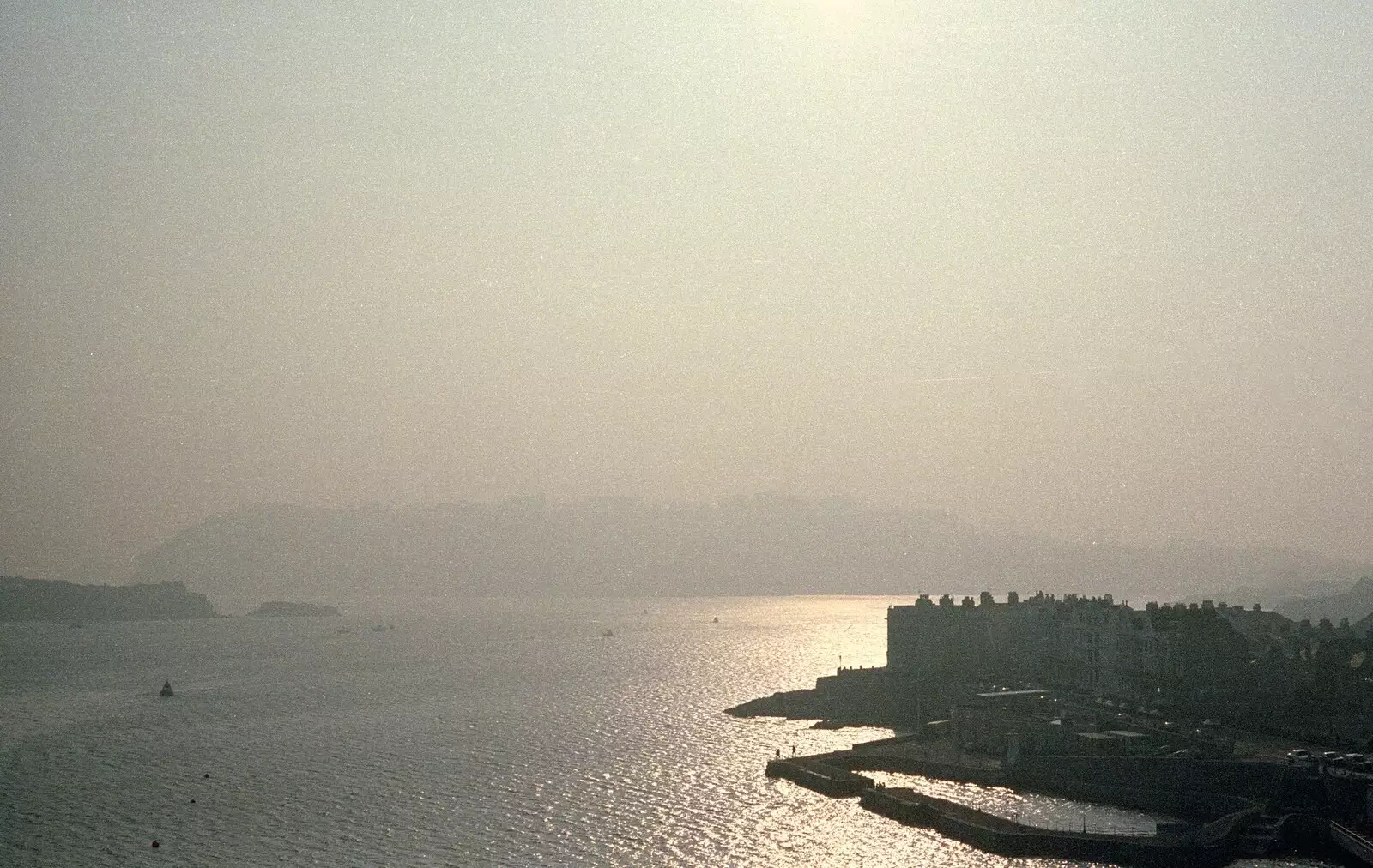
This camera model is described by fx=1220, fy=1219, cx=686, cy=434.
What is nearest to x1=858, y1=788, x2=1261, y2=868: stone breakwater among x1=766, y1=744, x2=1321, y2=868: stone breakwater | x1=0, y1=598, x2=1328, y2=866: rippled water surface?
x1=766, y1=744, x2=1321, y2=868: stone breakwater

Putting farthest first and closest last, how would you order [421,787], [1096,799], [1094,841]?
[421,787] < [1096,799] < [1094,841]

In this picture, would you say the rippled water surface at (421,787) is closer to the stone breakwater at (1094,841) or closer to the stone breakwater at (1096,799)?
the stone breakwater at (1094,841)

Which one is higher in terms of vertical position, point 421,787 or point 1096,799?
point 1096,799

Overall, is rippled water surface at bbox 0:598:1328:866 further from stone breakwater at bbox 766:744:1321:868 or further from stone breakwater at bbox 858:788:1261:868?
stone breakwater at bbox 766:744:1321:868

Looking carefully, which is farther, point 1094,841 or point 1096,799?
point 1096,799

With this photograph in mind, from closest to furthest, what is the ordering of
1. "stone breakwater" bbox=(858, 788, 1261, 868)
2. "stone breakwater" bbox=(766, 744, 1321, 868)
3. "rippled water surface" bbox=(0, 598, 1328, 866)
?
1. "stone breakwater" bbox=(858, 788, 1261, 868)
2. "stone breakwater" bbox=(766, 744, 1321, 868)
3. "rippled water surface" bbox=(0, 598, 1328, 866)

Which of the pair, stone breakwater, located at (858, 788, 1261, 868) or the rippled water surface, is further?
the rippled water surface

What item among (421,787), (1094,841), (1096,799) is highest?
(1094,841)

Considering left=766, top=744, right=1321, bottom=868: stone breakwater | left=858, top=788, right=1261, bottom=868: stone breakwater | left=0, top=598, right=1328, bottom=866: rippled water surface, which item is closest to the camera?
left=858, top=788, right=1261, bottom=868: stone breakwater

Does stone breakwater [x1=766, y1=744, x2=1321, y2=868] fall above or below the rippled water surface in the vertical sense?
above

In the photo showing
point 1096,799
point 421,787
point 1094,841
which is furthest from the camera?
point 421,787

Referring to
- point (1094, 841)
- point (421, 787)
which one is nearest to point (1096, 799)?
point (1094, 841)

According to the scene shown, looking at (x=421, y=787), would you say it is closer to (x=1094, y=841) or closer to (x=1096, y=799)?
(x=1096, y=799)

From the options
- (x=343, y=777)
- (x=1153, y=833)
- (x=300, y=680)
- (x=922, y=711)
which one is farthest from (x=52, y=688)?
(x=1153, y=833)
